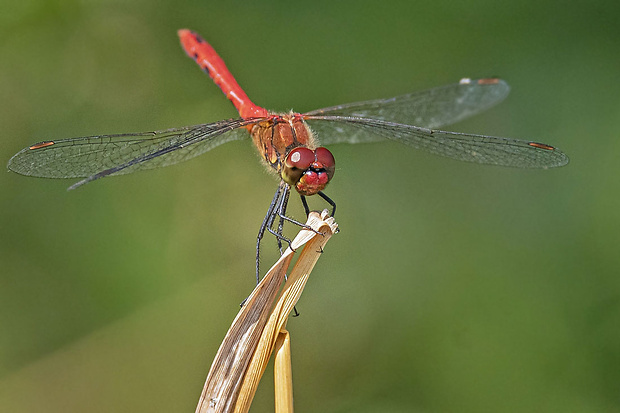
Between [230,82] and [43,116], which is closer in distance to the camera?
[230,82]

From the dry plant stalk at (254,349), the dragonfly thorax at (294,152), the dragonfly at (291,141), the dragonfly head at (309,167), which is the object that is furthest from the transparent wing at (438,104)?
the dry plant stalk at (254,349)

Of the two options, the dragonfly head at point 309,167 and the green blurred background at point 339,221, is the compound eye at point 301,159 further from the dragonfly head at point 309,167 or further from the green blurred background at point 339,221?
the green blurred background at point 339,221

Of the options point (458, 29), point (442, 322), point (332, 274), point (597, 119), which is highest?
point (458, 29)

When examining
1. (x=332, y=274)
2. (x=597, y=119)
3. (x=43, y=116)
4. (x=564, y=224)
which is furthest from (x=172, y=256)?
(x=597, y=119)

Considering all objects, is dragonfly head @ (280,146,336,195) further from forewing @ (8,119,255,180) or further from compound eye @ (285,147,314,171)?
forewing @ (8,119,255,180)

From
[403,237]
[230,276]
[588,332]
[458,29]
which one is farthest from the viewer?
[458,29]

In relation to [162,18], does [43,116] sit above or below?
below

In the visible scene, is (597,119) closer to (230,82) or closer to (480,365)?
(480,365)

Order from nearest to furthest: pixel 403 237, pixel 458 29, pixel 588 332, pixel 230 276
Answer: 1. pixel 588 332
2. pixel 230 276
3. pixel 403 237
4. pixel 458 29

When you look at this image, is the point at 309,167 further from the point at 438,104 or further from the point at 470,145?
the point at 438,104
